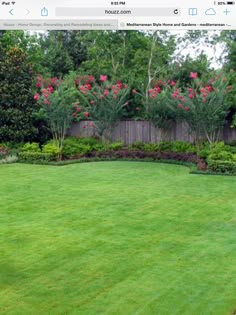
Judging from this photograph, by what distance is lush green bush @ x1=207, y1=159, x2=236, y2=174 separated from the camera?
14.1 m

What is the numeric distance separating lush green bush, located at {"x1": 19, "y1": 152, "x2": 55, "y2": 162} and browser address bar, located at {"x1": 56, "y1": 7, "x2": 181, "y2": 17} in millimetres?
13526

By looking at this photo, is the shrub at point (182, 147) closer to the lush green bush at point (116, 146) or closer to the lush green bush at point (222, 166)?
the lush green bush at point (116, 146)

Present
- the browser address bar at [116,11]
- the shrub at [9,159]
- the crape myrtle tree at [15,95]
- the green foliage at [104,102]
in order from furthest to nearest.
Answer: the crape myrtle tree at [15,95] < the green foliage at [104,102] < the shrub at [9,159] < the browser address bar at [116,11]

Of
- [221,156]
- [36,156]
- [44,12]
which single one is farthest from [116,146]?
[44,12]

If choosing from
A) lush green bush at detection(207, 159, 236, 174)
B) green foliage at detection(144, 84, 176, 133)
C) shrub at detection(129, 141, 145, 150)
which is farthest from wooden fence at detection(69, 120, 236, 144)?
lush green bush at detection(207, 159, 236, 174)

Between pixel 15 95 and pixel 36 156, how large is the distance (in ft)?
10.9

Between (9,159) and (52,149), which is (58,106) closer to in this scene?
(52,149)

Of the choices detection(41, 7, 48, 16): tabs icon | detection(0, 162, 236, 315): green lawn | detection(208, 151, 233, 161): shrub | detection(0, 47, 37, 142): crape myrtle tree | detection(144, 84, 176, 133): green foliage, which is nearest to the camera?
detection(41, 7, 48, 16): tabs icon

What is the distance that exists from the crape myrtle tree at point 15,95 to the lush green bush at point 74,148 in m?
2.08

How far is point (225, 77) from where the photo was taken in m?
17.7

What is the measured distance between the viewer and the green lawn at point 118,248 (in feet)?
17.0

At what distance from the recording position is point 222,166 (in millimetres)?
14250

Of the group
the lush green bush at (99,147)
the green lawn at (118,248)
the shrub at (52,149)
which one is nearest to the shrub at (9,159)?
the shrub at (52,149)

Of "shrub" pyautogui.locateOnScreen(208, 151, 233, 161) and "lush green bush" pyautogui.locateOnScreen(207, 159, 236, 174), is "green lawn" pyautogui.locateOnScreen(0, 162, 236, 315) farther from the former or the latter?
"shrub" pyautogui.locateOnScreen(208, 151, 233, 161)
